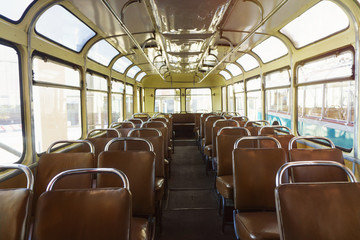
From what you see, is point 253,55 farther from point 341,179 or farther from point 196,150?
point 341,179

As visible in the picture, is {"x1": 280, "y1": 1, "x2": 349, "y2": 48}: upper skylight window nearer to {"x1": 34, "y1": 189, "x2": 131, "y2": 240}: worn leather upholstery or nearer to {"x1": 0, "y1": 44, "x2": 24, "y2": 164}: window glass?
{"x1": 34, "y1": 189, "x2": 131, "y2": 240}: worn leather upholstery

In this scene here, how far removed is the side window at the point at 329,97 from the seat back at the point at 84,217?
273 cm

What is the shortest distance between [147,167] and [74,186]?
0.66 m

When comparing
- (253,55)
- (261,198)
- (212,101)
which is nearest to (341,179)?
(261,198)

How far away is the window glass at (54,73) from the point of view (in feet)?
9.02

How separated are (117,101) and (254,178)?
5.33 metres

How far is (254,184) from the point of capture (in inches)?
74.5

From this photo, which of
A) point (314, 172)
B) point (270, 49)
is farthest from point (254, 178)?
point (270, 49)

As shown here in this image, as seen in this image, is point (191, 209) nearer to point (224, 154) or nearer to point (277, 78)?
point (224, 154)

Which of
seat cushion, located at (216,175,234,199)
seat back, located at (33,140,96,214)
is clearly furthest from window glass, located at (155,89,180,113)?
seat back, located at (33,140,96,214)

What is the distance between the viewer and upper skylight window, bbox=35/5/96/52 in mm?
2686

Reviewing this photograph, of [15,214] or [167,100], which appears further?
[167,100]

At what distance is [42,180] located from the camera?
2.00m

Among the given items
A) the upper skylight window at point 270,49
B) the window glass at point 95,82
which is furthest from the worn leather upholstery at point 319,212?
the window glass at point 95,82
